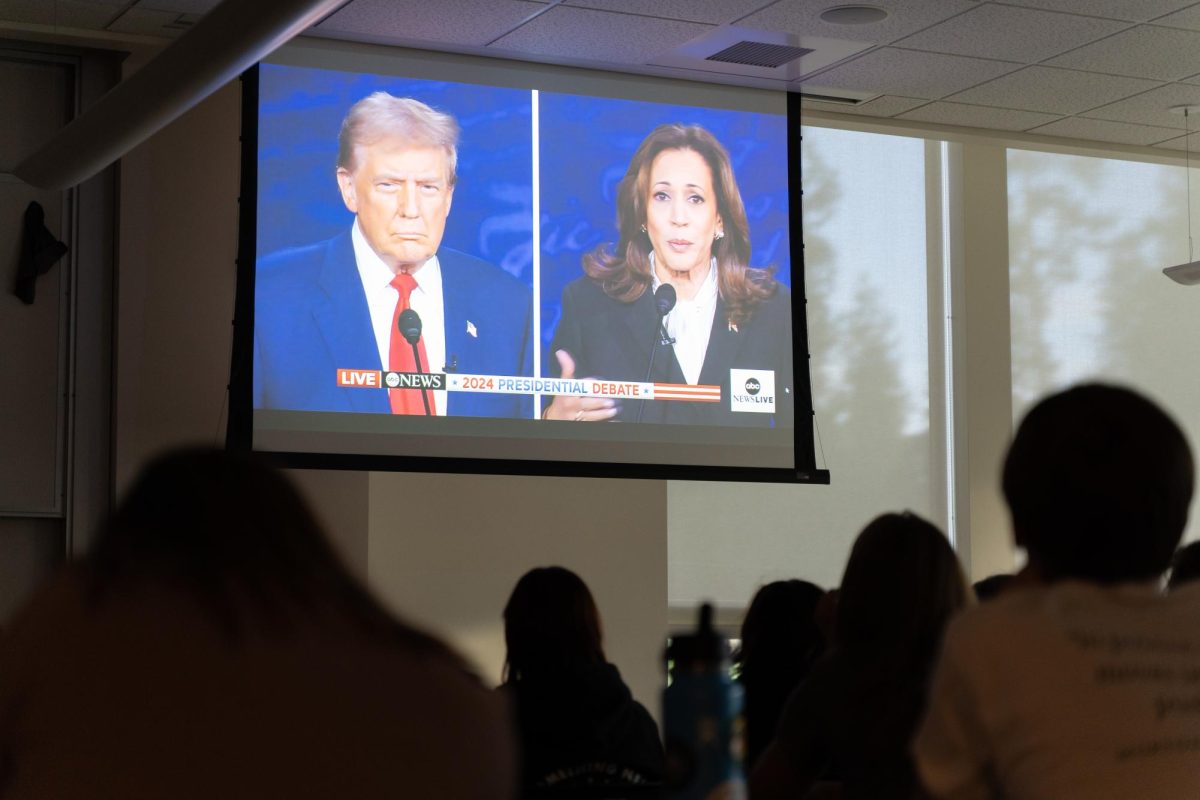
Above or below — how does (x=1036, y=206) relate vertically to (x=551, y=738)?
above

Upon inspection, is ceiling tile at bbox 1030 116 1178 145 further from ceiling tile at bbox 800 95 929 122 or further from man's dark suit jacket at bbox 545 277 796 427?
man's dark suit jacket at bbox 545 277 796 427

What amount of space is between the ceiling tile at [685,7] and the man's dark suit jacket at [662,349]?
109 centimetres

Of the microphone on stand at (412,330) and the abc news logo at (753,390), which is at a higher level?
the microphone on stand at (412,330)

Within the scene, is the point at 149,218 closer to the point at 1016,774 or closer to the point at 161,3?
the point at 161,3

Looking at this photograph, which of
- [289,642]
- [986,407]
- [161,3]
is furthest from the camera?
[986,407]

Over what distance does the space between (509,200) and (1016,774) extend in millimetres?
4459

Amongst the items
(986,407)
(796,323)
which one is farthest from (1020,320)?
(796,323)

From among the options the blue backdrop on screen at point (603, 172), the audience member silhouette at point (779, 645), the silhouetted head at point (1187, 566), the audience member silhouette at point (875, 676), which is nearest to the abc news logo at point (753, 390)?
the blue backdrop on screen at point (603, 172)

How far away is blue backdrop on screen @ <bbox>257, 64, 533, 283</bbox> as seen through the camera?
16.9ft

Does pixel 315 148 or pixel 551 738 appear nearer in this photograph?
pixel 551 738

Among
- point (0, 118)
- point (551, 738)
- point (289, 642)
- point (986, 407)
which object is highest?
point (0, 118)

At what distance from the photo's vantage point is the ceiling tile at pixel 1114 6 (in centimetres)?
496

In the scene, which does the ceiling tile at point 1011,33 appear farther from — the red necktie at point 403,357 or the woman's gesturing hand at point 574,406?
the red necktie at point 403,357

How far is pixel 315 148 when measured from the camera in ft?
17.1
